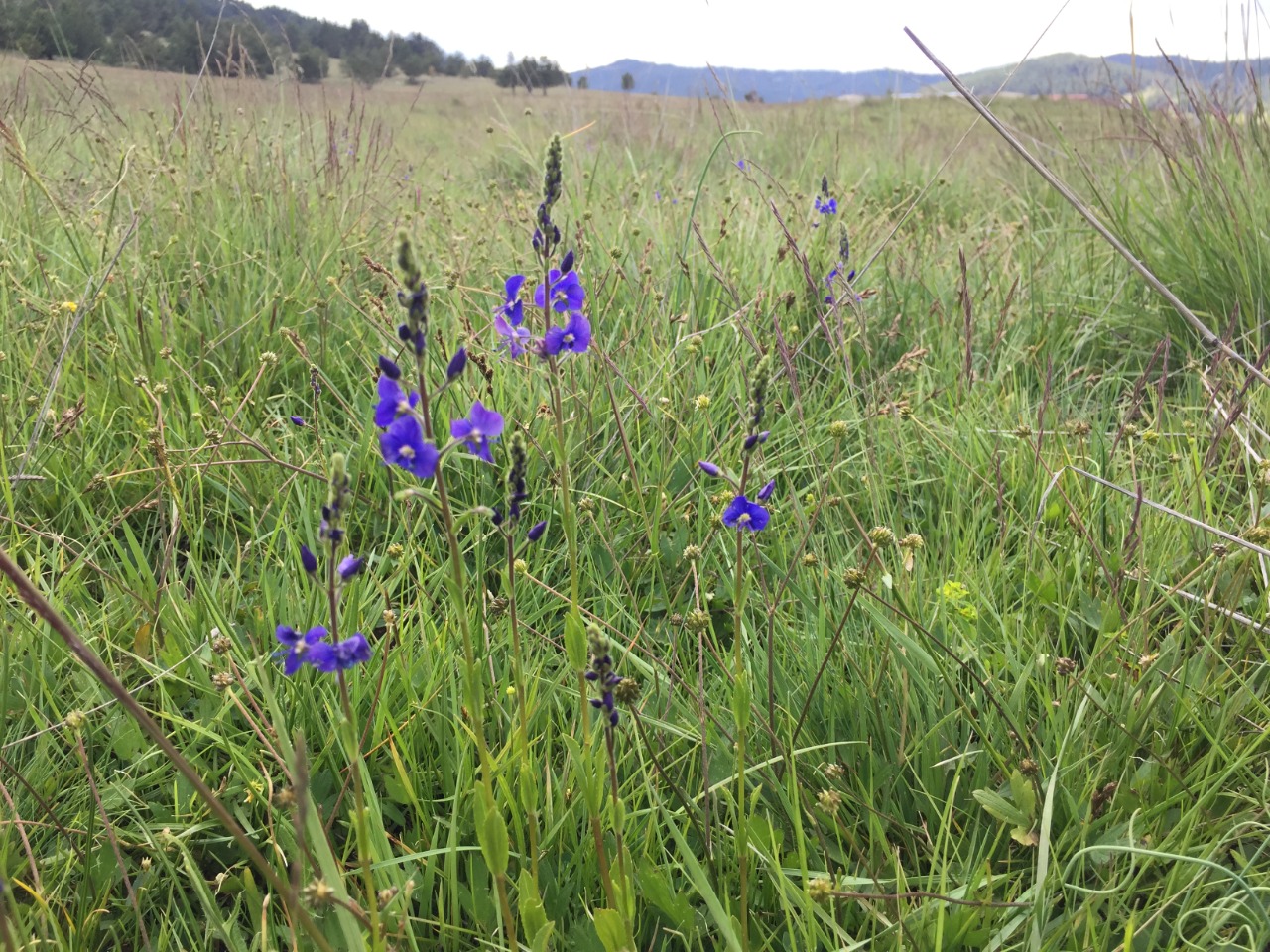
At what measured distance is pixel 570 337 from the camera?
1.28 metres

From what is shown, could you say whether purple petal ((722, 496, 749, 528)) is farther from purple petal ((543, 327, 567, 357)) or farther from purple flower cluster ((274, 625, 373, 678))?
purple flower cluster ((274, 625, 373, 678))

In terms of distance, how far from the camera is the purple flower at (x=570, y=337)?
1.25 metres

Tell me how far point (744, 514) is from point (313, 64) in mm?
6032

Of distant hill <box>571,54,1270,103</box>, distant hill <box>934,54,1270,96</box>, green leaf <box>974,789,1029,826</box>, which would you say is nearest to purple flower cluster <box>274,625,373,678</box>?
green leaf <box>974,789,1029,826</box>

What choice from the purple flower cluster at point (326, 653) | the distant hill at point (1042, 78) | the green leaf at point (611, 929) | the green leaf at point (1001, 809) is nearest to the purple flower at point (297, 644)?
the purple flower cluster at point (326, 653)

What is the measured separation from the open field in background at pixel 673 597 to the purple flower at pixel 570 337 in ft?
1.78

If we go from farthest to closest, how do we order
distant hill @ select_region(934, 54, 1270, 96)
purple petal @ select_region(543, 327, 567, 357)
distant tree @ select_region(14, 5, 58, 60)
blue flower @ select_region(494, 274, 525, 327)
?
distant tree @ select_region(14, 5, 58, 60), distant hill @ select_region(934, 54, 1270, 96), blue flower @ select_region(494, 274, 525, 327), purple petal @ select_region(543, 327, 567, 357)

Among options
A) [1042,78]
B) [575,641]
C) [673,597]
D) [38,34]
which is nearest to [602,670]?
[575,641]

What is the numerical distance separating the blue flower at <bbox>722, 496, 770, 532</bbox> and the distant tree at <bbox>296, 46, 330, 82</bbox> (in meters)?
5.50

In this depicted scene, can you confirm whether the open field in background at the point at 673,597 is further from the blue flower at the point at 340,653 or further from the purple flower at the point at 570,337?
the purple flower at the point at 570,337

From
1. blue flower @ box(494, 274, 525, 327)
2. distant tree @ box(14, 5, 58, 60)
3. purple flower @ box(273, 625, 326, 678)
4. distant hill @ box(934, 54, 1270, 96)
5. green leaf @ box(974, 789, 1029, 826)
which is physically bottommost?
green leaf @ box(974, 789, 1029, 826)

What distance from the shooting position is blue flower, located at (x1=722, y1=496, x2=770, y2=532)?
1174 mm

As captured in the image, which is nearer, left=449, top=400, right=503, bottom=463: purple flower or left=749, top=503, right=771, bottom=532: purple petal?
left=449, top=400, right=503, bottom=463: purple flower

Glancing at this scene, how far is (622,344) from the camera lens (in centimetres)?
281
